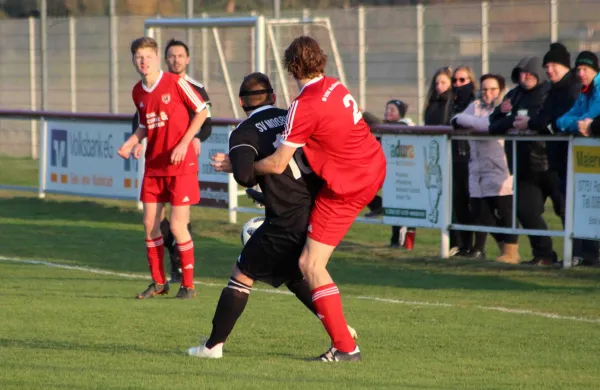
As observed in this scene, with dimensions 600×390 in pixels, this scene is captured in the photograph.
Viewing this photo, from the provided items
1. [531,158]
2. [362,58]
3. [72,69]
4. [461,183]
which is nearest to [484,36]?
[362,58]

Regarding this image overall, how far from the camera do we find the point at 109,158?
17.8 meters

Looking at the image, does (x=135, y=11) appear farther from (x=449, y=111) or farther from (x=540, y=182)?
(x=540, y=182)

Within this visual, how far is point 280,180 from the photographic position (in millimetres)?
7246

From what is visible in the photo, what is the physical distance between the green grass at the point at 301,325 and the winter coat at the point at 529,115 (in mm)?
1078

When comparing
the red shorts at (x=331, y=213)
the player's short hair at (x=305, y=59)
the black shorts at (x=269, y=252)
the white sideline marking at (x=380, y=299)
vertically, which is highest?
the player's short hair at (x=305, y=59)

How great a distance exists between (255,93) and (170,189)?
3.02 meters

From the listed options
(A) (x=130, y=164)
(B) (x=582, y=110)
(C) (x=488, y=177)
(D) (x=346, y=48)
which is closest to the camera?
(B) (x=582, y=110)

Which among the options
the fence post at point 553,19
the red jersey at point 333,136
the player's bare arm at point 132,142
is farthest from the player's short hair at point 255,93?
the fence post at point 553,19

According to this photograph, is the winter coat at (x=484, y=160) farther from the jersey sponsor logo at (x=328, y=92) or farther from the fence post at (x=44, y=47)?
the fence post at (x=44, y=47)

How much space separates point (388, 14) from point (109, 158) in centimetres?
506

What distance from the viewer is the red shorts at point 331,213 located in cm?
717

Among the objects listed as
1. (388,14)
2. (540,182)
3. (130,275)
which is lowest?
(130,275)

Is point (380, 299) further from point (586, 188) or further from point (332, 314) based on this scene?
point (332, 314)

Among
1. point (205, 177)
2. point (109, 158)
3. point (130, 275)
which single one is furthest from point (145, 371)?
point (109, 158)
